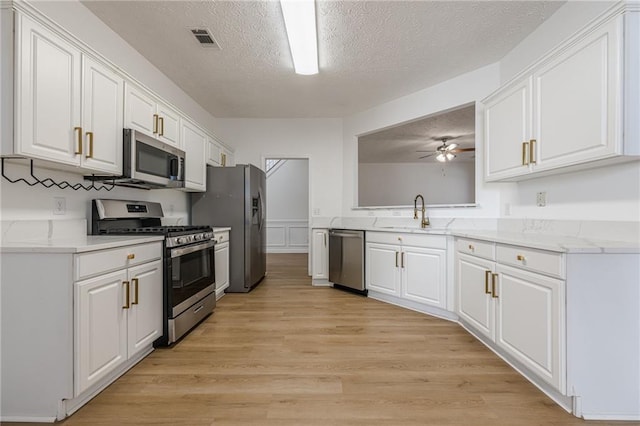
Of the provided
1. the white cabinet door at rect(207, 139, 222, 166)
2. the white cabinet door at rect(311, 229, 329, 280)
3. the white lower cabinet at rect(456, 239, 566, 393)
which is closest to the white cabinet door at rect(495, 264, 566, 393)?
the white lower cabinet at rect(456, 239, 566, 393)

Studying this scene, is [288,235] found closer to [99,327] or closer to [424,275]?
[424,275]

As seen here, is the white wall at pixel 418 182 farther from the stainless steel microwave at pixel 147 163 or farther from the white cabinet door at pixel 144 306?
the white cabinet door at pixel 144 306

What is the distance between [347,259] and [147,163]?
2.60m

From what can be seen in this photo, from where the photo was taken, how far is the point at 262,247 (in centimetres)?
482

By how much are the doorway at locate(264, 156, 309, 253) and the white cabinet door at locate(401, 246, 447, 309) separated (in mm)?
5039

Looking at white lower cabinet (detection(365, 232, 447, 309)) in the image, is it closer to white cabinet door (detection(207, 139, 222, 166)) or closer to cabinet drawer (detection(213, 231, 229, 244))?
cabinet drawer (detection(213, 231, 229, 244))

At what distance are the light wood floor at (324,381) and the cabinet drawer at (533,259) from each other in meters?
0.71

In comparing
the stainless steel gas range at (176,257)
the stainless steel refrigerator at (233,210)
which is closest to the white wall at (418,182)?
the stainless steel refrigerator at (233,210)

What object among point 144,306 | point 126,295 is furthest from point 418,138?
point 126,295

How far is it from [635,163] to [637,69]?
545 mm

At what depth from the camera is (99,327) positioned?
1745mm

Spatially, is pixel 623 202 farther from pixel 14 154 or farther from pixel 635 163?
pixel 14 154

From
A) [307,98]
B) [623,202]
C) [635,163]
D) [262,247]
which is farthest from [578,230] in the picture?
[262,247]

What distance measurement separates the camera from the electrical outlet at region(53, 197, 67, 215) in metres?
2.15
